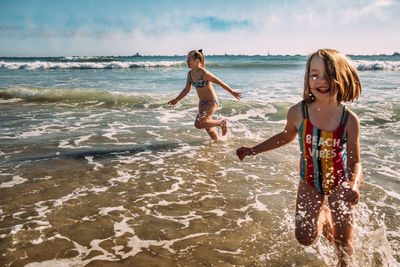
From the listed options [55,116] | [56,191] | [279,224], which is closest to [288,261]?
[279,224]

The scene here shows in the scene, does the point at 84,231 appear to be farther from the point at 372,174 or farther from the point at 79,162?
the point at 372,174

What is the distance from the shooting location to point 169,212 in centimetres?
371

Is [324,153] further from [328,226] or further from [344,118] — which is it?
[328,226]

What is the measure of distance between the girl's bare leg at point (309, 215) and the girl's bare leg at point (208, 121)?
4.25 meters

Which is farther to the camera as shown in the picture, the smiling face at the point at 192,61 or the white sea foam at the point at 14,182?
the smiling face at the point at 192,61

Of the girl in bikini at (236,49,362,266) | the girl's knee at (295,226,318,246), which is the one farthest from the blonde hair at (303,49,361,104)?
the girl's knee at (295,226,318,246)

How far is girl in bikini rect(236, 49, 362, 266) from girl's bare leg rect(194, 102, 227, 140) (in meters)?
4.10

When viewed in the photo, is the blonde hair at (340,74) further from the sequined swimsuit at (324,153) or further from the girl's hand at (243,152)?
the girl's hand at (243,152)

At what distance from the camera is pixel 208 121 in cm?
708

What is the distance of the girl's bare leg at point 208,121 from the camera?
→ 7047 mm

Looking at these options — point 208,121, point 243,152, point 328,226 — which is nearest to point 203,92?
point 208,121

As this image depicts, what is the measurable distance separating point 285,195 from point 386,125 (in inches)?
236

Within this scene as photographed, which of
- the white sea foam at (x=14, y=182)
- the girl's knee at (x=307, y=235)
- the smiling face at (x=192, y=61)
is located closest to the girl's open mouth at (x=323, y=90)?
the girl's knee at (x=307, y=235)

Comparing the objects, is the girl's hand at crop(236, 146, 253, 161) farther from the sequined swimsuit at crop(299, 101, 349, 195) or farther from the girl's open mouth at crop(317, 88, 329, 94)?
the girl's open mouth at crop(317, 88, 329, 94)
